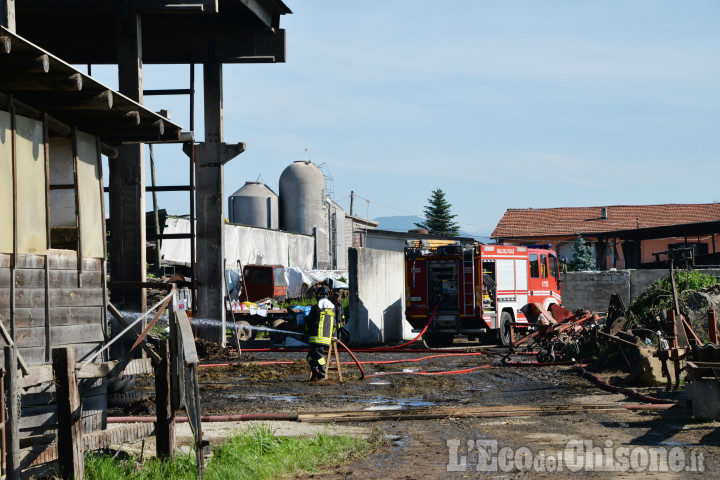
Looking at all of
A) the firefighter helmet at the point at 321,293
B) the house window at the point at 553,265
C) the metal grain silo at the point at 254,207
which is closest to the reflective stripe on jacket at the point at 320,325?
the firefighter helmet at the point at 321,293

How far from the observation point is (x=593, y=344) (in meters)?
18.4

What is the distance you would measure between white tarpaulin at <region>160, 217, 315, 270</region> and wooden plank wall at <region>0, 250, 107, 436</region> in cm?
2567

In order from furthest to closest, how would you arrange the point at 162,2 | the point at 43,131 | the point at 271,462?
the point at 162,2 → the point at 43,131 → the point at 271,462

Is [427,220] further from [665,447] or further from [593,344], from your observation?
[665,447]

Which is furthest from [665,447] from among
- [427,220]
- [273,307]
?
[427,220]

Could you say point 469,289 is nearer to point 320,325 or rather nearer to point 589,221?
point 320,325

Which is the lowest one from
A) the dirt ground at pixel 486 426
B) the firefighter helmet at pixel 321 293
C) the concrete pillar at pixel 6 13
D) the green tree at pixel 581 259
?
the dirt ground at pixel 486 426

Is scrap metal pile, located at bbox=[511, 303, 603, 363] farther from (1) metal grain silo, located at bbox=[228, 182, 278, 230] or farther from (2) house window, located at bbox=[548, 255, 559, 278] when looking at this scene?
(1) metal grain silo, located at bbox=[228, 182, 278, 230]

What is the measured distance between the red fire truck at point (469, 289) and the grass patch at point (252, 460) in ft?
46.1

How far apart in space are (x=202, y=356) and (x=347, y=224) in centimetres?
4559

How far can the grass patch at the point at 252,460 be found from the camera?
752 cm

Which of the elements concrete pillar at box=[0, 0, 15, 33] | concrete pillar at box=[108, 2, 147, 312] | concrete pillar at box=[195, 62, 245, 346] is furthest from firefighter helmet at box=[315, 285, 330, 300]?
concrete pillar at box=[0, 0, 15, 33]

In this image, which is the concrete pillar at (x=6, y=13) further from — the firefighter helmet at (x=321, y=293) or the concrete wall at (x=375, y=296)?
the concrete wall at (x=375, y=296)

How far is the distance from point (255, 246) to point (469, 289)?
24.1 meters
